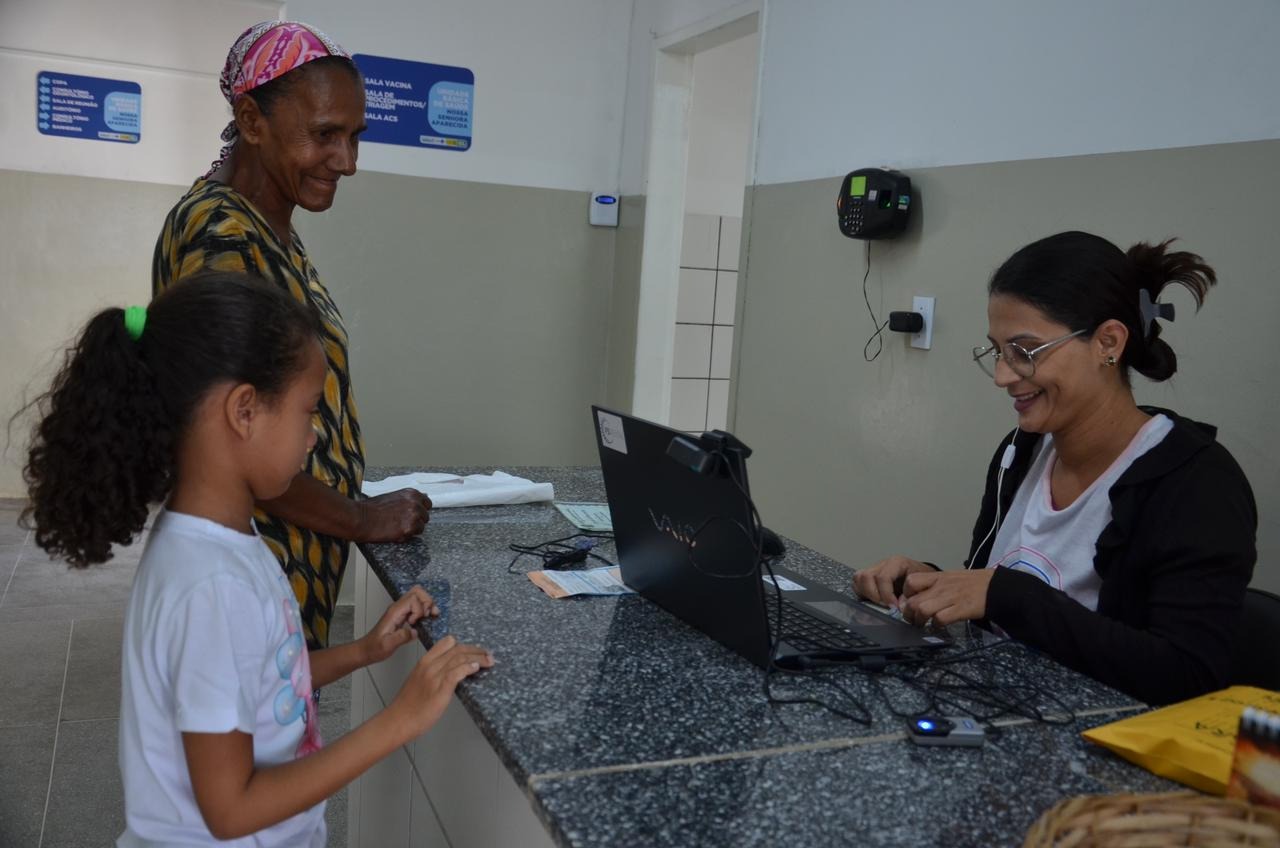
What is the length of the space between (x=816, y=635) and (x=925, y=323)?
160 cm

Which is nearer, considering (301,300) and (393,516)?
(301,300)

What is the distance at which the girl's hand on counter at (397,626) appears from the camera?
1.36m

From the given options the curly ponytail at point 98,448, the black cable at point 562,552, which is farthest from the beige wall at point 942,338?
the curly ponytail at point 98,448

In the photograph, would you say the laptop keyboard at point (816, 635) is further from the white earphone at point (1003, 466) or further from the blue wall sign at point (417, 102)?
the blue wall sign at point (417, 102)

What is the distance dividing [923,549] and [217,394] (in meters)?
2.07

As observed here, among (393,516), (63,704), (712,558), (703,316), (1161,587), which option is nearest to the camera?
(712,558)

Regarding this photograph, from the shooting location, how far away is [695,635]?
1384mm

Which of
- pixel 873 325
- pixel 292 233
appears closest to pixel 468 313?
pixel 873 325

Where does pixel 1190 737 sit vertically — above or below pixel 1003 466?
below

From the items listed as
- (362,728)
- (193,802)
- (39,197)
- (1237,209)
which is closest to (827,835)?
(362,728)

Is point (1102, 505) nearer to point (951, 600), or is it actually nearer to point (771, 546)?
point (951, 600)

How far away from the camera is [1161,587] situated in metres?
1.42

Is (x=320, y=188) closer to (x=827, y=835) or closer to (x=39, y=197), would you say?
(x=827, y=835)

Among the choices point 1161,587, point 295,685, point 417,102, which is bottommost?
point 295,685
